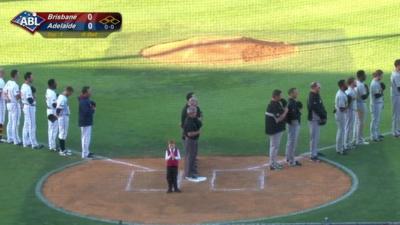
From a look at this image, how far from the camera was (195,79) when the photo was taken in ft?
85.5

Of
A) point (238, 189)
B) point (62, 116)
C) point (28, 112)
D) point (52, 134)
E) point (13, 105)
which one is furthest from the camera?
point (13, 105)

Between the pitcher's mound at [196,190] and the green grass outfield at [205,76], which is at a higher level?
the green grass outfield at [205,76]

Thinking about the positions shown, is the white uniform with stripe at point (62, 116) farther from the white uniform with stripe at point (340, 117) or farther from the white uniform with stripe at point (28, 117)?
the white uniform with stripe at point (340, 117)

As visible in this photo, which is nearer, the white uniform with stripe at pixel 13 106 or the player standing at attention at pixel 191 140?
the player standing at attention at pixel 191 140

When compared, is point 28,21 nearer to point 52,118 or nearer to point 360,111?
point 52,118

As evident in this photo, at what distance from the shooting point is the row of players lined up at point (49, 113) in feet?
61.6

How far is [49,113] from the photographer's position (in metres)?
19.2

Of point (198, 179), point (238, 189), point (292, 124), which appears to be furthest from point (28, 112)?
point (292, 124)

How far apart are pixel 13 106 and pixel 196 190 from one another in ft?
17.7

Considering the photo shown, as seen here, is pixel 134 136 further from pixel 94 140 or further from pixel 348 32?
pixel 348 32

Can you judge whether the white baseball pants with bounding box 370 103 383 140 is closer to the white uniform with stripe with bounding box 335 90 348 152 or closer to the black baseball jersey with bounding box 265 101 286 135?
the white uniform with stripe with bounding box 335 90 348 152

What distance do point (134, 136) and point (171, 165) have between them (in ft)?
14.3

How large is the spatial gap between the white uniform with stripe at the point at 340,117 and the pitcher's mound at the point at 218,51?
9.28 m
